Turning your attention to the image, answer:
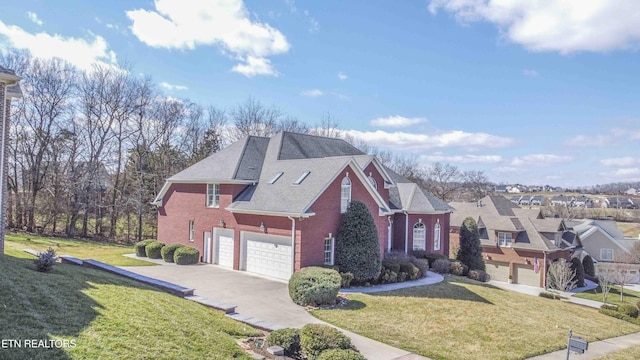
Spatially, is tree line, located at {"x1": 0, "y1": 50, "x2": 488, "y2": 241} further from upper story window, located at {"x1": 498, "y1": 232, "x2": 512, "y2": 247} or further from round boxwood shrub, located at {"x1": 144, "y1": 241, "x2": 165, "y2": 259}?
upper story window, located at {"x1": 498, "y1": 232, "x2": 512, "y2": 247}

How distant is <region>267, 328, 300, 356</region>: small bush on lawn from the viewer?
9586 mm

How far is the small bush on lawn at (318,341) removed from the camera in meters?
9.18

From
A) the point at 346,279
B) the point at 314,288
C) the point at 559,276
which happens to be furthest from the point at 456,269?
the point at 314,288

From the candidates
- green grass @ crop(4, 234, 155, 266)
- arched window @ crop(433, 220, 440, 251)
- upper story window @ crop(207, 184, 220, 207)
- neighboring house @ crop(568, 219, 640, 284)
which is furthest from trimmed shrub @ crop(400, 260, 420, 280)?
neighboring house @ crop(568, 219, 640, 284)

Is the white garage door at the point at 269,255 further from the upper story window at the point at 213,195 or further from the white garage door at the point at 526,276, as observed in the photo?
the white garage door at the point at 526,276

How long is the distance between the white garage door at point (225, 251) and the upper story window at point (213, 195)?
2.12 m

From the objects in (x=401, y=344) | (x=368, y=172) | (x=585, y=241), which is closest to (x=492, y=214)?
(x=585, y=241)

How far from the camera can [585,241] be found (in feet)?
152

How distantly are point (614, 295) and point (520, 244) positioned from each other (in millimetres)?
9241

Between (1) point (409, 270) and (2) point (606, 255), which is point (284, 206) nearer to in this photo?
(1) point (409, 270)

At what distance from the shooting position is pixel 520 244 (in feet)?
120

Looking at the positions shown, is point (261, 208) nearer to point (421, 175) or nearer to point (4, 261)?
point (4, 261)

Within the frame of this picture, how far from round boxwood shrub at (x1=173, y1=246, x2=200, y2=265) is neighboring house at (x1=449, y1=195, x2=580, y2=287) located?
2683 centimetres

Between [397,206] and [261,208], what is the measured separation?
11.0 metres
